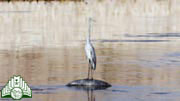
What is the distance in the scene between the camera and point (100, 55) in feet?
78.6

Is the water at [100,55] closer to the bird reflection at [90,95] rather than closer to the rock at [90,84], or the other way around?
the bird reflection at [90,95]

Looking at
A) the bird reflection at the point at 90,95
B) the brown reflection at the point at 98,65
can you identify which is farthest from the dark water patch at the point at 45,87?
the bird reflection at the point at 90,95

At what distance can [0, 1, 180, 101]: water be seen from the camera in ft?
53.6

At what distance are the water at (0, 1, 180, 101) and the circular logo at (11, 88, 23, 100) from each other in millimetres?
879

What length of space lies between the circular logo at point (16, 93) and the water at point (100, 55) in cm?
88

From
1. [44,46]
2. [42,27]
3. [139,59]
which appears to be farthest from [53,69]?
[42,27]

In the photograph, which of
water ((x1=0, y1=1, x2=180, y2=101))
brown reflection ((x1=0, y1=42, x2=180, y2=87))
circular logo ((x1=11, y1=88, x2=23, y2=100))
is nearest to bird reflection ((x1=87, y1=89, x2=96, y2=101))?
water ((x1=0, y1=1, x2=180, y2=101))

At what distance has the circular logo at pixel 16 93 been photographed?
1418 centimetres

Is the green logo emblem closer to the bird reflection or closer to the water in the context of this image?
the water

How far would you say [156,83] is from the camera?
17438mm

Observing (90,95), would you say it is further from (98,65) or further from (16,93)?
(98,65)

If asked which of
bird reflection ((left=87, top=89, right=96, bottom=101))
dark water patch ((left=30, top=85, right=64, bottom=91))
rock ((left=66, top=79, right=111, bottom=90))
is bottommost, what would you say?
bird reflection ((left=87, top=89, right=96, bottom=101))

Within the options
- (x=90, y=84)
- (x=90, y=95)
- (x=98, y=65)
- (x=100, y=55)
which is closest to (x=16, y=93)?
(x=90, y=95)

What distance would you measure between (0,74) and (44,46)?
7800 mm
